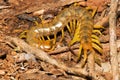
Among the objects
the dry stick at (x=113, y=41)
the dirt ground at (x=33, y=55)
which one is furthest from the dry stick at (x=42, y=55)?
the dry stick at (x=113, y=41)

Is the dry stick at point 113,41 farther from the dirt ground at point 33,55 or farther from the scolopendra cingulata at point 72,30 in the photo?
the scolopendra cingulata at point 72,30

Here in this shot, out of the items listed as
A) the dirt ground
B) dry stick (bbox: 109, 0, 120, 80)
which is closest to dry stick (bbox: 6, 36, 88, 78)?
the dirt ground

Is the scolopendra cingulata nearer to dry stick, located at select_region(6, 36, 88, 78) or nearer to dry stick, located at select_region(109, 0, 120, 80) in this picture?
dry stick, located at select_region(6, 36, 88, 78)

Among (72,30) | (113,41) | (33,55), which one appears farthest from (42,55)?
(113,41)

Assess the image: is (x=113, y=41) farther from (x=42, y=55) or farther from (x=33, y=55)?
(x=33, y=55)

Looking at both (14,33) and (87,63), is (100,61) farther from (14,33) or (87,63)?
(14,33)
